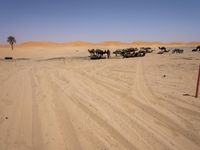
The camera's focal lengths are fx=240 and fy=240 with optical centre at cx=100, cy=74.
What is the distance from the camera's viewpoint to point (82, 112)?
306 inches

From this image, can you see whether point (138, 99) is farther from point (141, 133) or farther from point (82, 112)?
point (141, 133)

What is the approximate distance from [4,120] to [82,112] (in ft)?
7.85

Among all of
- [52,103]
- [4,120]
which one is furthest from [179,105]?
[4,120]

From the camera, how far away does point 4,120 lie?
7285mm

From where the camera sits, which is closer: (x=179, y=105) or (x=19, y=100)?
(x=179, y=105)

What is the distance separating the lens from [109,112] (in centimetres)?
772

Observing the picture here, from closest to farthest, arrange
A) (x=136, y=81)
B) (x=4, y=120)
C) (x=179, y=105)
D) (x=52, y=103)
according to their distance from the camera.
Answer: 1. (x=4, y=120)
2. (x=179, y=105)
3. (x=52, y=103)
4. (x=136, y=81)

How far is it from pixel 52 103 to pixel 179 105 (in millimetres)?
4551

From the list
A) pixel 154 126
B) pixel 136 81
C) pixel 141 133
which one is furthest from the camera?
pixel 136 81

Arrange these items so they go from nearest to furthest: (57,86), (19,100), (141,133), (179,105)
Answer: (141,133), (179,105), (19,100), (57,86)

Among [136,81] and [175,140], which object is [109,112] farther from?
[136,81]

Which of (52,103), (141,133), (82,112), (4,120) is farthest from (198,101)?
(4,120)

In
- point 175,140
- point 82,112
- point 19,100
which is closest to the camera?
point 175,140

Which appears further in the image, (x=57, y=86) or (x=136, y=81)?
(x=136, y=81)
